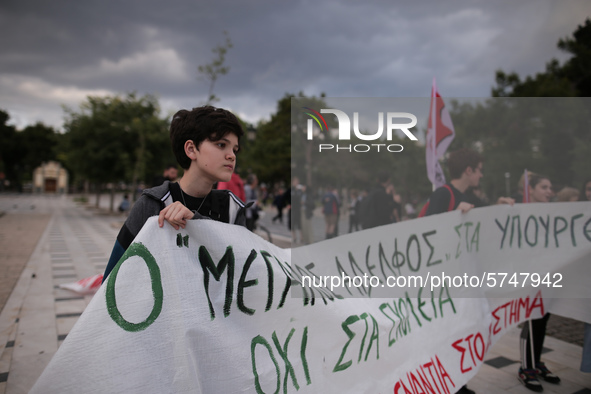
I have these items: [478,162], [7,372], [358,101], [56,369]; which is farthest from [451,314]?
[7,372]

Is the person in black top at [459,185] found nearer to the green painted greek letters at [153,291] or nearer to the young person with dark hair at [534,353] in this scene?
the young person with dark hair at [534,353]

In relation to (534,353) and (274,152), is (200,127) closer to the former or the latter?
(534,353)

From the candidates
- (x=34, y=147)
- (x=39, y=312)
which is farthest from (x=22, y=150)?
(x=39, y=312)

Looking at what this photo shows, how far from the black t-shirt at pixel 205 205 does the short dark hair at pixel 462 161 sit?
6.17 feet

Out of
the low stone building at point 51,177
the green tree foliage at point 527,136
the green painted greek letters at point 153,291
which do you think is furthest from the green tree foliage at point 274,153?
the low stone building at point 51,177

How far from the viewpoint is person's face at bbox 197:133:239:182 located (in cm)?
169

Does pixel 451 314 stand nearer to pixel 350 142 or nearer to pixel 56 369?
pixel 350 142

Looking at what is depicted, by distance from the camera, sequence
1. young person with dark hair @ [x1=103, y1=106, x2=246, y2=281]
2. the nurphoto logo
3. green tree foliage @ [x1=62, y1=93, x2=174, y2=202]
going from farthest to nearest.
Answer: green tree foliage @ [x1=62, y1=93, x2=174, y2=202] < the nurphoto logo < young person with dark hair @ [x1=103, y1=106, x2=246, y2=281]

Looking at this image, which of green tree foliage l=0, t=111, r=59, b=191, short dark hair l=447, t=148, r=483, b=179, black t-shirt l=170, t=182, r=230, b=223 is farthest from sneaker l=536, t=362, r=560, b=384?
green tree foliage l=0, t=111, r=59, b=191

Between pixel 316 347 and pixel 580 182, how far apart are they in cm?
301

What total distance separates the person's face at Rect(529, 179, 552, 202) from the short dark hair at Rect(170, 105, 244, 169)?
2.73 metres

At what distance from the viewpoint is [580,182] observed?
3.40 m

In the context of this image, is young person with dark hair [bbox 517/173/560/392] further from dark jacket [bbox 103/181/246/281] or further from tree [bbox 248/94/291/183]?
tree [bbox 248/94/291/183]

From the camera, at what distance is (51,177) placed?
7344 centimetres
